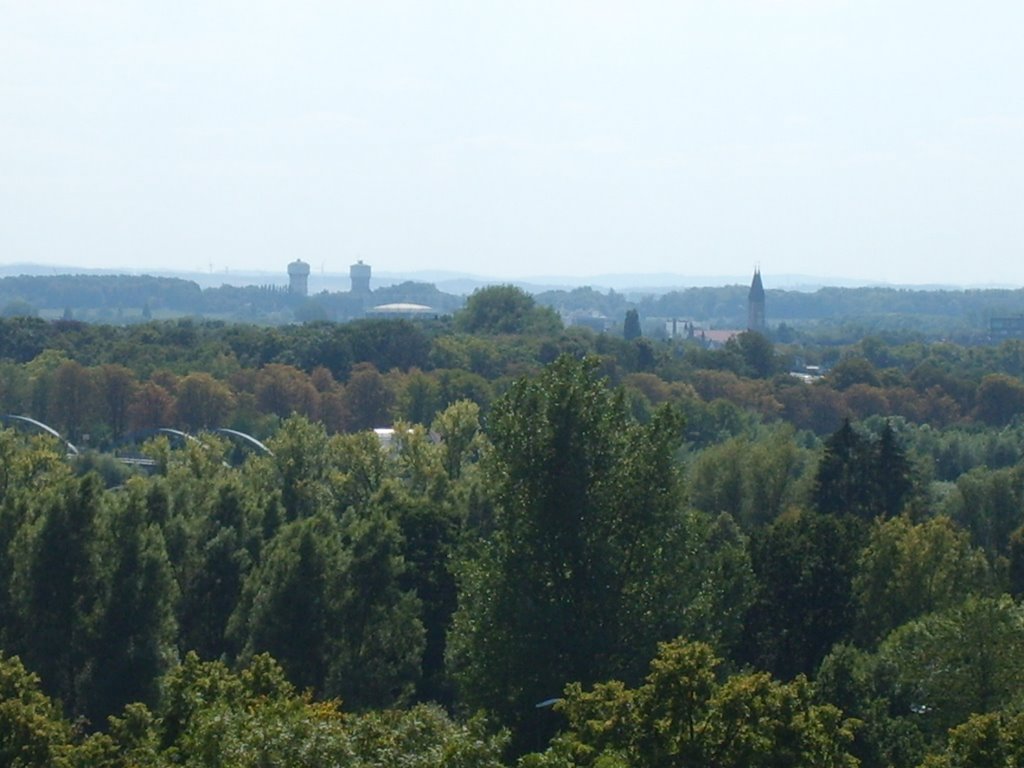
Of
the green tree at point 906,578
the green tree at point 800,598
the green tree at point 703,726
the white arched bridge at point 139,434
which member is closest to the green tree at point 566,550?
the green tree at point 800,598

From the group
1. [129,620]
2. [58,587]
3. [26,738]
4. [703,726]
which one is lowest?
[129,620]

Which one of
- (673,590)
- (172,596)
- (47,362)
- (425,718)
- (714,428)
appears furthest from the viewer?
(47,362)

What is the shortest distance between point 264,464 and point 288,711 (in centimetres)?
3535

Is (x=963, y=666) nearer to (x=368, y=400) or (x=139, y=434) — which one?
(x=139, y=434)

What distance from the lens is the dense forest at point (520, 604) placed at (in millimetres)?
23922

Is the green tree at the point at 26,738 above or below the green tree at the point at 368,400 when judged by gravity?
above

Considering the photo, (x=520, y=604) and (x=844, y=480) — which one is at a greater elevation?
(x=520, y=604)

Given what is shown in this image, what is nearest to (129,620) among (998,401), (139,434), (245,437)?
(245,437)

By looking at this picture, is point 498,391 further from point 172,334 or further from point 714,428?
point 172,334

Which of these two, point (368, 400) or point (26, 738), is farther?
point (368, 400)

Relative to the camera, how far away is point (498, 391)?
10081 cm

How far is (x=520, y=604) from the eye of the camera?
111ft

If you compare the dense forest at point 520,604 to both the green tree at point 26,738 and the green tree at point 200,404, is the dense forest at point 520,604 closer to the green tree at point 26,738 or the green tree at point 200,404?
the green tree at point 26,738

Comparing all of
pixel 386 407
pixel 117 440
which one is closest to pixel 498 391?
pixel 386 407
